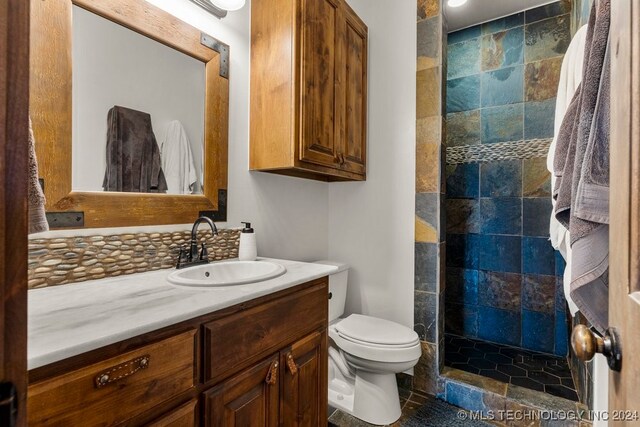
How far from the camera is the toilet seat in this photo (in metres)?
1.55

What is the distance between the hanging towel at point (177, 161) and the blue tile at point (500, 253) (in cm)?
224

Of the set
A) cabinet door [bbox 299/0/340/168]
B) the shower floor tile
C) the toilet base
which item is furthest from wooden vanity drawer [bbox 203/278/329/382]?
the shower floor tile

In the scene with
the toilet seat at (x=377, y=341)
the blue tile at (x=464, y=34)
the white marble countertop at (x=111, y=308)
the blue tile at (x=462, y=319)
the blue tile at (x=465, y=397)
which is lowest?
the blue tile at (x=465, y=397)

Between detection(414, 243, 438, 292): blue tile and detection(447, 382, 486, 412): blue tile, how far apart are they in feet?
1.82

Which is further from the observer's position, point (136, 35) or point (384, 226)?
point (384, 226)

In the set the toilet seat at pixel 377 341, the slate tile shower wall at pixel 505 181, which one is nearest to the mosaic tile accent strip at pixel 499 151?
the slate tile shower wall at pixel 505 181

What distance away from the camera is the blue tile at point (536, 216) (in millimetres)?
2275

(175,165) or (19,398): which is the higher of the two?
(175,165)

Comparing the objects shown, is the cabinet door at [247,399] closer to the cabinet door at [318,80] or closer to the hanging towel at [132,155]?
the hanging towel at [132,155]

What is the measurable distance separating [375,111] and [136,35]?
1437 mm

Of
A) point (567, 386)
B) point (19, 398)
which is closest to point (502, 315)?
point (567, 386)

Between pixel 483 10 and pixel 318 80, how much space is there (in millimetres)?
1665

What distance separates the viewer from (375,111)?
2139 millimetres

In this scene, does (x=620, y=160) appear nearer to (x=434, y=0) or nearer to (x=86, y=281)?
(x=86, y=281)
